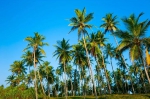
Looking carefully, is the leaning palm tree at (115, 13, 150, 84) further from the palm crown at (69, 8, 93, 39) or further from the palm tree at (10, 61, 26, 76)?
the palm tree at (10, 61, 26, 76)

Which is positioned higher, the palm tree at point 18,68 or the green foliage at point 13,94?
the palm tree at point 18,68

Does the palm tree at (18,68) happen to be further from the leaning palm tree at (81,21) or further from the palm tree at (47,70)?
the leaning palm tree at (81,21)

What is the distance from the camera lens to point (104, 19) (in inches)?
1860

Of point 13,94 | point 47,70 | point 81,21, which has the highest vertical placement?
point 81,21

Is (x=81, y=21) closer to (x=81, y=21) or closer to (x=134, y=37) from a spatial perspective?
(x=81, y=21)

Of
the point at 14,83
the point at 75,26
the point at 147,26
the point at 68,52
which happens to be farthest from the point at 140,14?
the point at 14,83

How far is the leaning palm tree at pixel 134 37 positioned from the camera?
2583cm

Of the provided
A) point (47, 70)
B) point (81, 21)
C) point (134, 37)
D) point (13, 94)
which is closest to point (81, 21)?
point (81, 21)

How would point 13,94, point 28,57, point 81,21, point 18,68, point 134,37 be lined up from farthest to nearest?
point 18,68 < point 28,57 < point 13,94 < point 81,21 < point 134,37

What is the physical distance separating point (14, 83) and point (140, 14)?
65423 mm

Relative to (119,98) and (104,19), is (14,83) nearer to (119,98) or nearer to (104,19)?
(104,19)

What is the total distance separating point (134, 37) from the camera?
26188 millimetres

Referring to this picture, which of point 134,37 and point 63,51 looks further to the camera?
point 63,51

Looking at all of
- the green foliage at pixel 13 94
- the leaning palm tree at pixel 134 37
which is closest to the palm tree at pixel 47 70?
the green foliage at pixel 13 94
